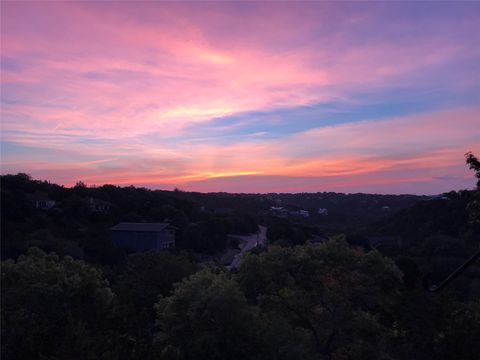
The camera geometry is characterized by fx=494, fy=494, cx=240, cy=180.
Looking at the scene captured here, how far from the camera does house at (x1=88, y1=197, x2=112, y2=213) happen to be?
49.6 meters

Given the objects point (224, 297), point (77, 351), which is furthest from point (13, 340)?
point (224, 297)

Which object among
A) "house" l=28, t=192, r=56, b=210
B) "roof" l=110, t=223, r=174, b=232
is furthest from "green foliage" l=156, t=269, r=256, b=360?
"house" l=28, t=192, r=56, b=210

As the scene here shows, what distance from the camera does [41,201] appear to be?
151ft

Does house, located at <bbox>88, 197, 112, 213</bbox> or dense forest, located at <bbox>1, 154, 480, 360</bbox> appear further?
house, located at <bbox>88, 197, 112, 213</bbox>

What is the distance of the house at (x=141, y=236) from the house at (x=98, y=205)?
21.0ft

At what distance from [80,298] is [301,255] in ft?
20.4

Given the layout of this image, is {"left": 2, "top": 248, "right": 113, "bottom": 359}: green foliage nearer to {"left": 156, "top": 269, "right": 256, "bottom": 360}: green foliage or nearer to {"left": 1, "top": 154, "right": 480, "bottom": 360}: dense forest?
{"left": 1, "top": 154, "right": 480, "bottom": 360}: dense forest

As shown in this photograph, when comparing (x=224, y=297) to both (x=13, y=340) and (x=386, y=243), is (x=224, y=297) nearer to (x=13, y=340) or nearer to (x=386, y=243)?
(x=13, y=340)

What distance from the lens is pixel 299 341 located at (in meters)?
11.2

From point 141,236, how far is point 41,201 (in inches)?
411

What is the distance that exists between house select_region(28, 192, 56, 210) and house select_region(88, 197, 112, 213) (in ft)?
11.5

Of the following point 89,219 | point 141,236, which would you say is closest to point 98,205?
point 89,219

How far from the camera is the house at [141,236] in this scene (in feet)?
141

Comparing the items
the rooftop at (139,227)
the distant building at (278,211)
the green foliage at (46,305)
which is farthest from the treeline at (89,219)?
the distant building at (278,211)
